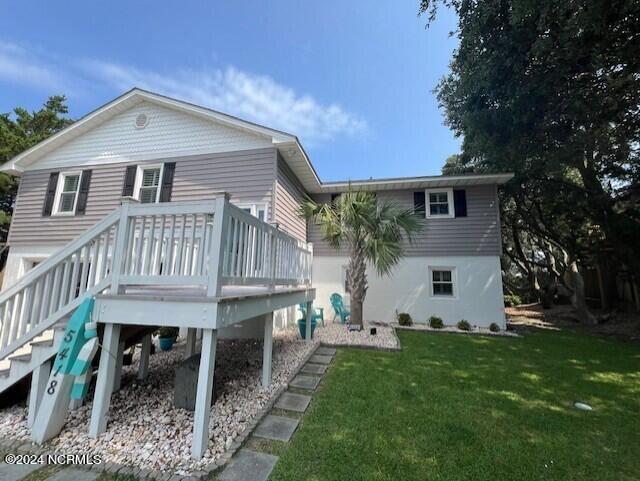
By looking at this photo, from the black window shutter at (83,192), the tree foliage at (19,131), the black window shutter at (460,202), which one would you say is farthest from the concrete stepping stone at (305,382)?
the tree foliage at (19,131)

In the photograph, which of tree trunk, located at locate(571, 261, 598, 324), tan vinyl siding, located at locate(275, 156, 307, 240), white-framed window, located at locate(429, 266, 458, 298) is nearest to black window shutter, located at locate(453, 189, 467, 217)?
white-framed window, located at locate(429, 266, 458, 298)

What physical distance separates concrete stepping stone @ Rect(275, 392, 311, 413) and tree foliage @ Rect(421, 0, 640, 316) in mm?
7838

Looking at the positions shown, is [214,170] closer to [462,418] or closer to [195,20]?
[195,20]

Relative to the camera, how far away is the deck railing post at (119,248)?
2.98 metres

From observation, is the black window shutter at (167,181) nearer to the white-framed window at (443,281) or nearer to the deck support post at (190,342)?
the deck support post at (190,342)

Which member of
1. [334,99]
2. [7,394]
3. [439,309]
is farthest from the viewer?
[334,99]

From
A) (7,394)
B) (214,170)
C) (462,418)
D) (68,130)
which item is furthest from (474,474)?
(68,130)

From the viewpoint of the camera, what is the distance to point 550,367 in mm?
5316

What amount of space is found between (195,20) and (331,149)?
310 inches

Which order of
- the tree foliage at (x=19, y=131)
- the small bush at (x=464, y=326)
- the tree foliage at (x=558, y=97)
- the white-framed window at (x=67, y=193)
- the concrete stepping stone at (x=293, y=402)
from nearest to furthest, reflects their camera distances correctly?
the concrete stepping stone at (x=293, y=402), the tree foliage at (x=558, y=97), the white-framed window at (x=67, y=193), the small bush at (x=464, y=326), the tree foliage at (x=19, y=131)

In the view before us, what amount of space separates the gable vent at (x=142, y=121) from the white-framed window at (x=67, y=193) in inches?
97.6

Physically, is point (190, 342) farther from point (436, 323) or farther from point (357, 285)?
point (436, 323)

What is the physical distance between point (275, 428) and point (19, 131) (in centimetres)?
2184

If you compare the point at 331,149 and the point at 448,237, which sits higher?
the point at 331,149
